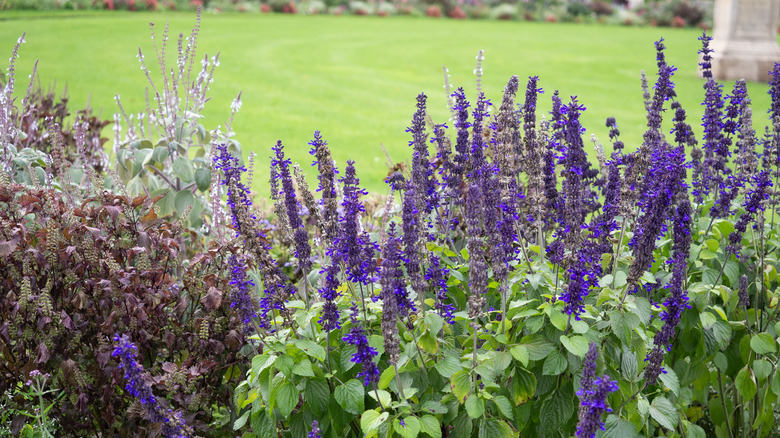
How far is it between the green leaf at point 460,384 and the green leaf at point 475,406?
0.04 metres

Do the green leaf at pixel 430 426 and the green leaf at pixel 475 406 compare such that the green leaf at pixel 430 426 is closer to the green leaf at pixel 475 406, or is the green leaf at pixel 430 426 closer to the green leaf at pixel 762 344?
the green leaf at pixel 475 406

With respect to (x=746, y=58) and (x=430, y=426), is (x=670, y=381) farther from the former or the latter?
(x=746, y=58)

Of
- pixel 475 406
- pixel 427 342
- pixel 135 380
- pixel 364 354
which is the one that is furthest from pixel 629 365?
pixel 135 380

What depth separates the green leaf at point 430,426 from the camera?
2309 millimetres

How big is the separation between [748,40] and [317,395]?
16.2m

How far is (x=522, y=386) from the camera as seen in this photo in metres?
2.56

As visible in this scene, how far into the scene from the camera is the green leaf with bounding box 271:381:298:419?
2.42 metres

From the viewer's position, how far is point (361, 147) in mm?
10156

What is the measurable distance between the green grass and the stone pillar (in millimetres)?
501

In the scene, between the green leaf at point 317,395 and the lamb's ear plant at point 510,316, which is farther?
the green leaf at point 317,395

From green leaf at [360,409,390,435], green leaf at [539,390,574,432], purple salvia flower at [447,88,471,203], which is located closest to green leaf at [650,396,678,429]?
green leaf at [539,390,574,432]

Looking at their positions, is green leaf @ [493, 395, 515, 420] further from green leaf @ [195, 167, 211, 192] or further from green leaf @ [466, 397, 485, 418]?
green leaf @ [195, 167, 211, 192]

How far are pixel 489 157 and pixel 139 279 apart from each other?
214cm

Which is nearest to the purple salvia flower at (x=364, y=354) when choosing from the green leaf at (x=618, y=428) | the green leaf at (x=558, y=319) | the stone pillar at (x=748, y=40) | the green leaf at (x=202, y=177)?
the green leaf at (x=558, y=319)
